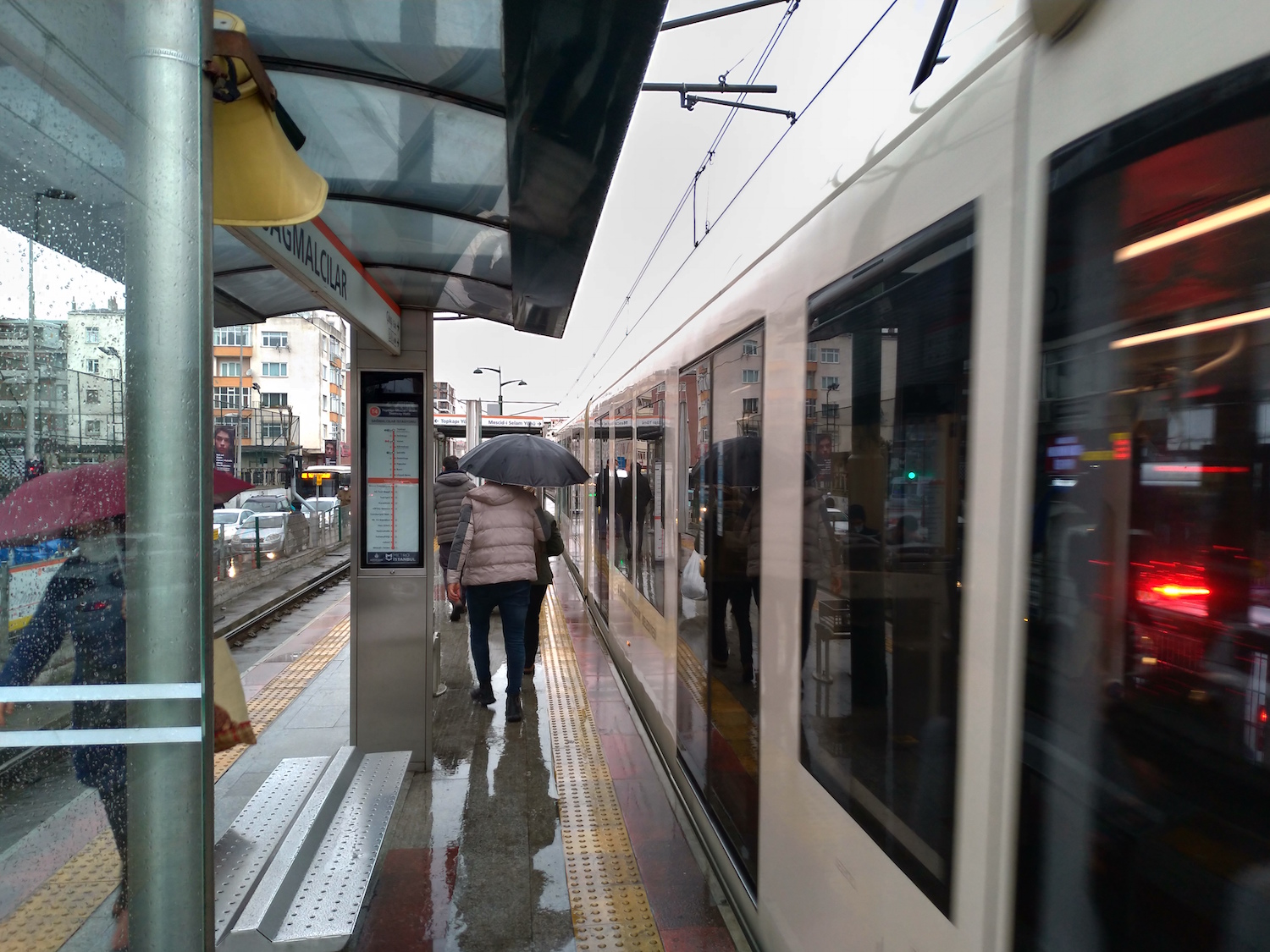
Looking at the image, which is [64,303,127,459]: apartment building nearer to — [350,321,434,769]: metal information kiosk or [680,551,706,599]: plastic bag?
[680,551,706,599]: plastic bag

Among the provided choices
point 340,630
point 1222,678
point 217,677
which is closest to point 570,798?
point 217,677

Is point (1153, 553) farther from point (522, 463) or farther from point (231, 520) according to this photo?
point (231, 520)

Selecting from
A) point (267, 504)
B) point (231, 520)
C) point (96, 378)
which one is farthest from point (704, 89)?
point (267, 504)

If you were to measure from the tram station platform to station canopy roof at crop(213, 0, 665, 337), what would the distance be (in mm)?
2056

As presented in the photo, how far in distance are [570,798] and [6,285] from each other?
399 centimetres

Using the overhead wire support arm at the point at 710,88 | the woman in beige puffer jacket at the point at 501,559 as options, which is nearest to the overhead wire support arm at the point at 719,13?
the overhead wire support arm at the point at 710,88

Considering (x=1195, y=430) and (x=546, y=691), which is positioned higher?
(x=1195, y=430)

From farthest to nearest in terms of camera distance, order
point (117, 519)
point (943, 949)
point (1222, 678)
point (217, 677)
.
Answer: point (217, 677), point (943, 949), point (117, 519), point (1222, 678)

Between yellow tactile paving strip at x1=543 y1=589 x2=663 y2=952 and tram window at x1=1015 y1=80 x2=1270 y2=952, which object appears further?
yellow tactile paving strip at x1=543 y1=589 x2=663 y2=952

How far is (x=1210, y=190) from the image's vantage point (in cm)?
109

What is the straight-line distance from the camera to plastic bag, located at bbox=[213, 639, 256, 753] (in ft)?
5.41

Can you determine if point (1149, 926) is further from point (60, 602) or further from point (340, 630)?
point (340, 630)

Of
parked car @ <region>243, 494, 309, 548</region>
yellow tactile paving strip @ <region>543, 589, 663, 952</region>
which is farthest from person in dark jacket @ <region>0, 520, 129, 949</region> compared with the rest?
parked car @ <region>243, 494, 309, 548</region>

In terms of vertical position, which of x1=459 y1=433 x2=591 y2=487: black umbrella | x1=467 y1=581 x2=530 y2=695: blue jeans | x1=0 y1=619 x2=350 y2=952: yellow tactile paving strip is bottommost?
x1=467 y1=581 x2=530 y2=695: blue jeans
